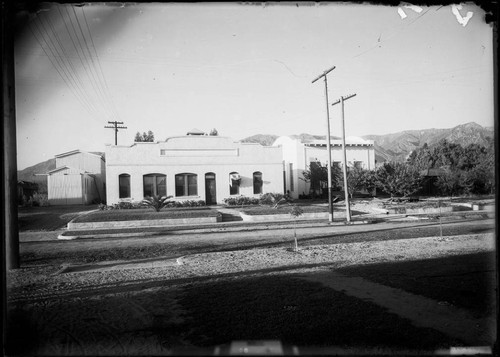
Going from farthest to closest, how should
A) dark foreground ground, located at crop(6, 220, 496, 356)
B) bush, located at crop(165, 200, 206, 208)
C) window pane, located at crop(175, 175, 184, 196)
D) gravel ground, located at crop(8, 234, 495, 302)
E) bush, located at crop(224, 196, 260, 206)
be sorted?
bush, located at crop(224, 196, 260, 206) < window pane, located at crop(175, 175, 184, 196) < bush, located at crop(165, 200, 206, 208) < gravel ground, located at crop(8, 234, 495, 302) < dark foreground ground, located at crop(6, 220, 496, 356)

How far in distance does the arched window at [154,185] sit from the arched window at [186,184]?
1.02 metres

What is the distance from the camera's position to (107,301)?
19.7 feet

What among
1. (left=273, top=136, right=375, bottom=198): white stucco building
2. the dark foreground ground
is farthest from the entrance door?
the dark foreground ground

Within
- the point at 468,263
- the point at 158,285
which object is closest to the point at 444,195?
the point at 468,263

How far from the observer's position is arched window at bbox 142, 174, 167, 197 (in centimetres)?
2647

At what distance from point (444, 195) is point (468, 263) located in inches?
1191

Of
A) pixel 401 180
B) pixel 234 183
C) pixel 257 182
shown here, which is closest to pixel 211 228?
pixel 234 183

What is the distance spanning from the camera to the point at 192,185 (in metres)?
27.8

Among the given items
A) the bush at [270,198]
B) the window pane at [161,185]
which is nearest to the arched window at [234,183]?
the bush at [270,198]

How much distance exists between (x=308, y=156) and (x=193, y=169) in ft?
47.1

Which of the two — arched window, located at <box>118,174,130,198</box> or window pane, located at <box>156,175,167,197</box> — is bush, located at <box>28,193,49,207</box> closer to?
arched window, located at <box>118,174,130,198</box>

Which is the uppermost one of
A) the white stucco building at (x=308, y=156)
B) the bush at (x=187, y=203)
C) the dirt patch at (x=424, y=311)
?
the white stucco building at (x=308, y=156)

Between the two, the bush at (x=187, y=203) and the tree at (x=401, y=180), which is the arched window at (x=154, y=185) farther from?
the tree at (x=401, y=180)

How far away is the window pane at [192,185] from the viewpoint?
27734 mm
